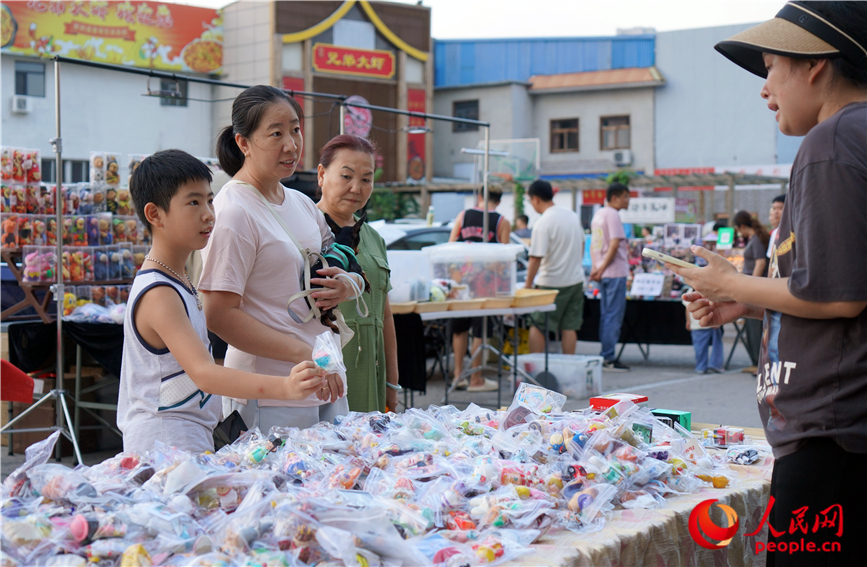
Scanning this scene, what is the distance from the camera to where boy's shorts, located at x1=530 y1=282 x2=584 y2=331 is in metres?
7.95

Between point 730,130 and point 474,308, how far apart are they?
2353 centimetres

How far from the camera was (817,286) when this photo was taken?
4.89ft

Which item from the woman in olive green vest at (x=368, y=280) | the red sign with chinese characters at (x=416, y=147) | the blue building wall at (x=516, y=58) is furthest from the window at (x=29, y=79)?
the woman in olive green vest at (x=368, y=280)

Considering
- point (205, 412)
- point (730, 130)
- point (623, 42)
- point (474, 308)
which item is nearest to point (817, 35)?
point (205, 412)

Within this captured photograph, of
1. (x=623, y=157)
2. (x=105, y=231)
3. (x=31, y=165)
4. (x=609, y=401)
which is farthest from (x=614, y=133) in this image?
(x=609, y=401)

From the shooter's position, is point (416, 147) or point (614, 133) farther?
point (416, 147)

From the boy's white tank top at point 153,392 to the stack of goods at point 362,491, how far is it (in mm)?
165

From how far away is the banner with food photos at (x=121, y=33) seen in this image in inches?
902

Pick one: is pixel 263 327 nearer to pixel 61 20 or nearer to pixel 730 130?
pixel 61 20

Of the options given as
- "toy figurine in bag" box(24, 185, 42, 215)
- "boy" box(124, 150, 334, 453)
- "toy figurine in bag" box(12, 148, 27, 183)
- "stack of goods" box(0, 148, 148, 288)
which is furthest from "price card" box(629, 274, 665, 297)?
"boy" box(124, 150, 334, 453)

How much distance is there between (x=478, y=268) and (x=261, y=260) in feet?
14.1

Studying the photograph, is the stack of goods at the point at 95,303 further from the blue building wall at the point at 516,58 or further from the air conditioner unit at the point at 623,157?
the blue building wall at the point at 516,58

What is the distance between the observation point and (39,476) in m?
1.63

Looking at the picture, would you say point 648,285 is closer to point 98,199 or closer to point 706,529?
point 98,199
